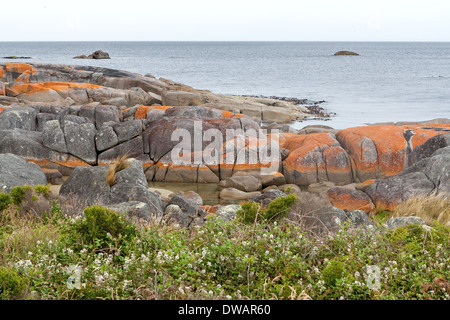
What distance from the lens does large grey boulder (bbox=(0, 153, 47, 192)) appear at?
12.5m

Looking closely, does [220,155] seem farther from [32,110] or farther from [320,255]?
[320,255]

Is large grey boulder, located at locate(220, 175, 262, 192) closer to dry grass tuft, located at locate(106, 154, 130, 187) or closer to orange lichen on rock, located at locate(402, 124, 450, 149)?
dry grass tuft, located at locate(106, 154, 130, 187)


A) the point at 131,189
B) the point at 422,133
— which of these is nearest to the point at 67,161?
the point at 131,189

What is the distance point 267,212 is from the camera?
8.40 metres

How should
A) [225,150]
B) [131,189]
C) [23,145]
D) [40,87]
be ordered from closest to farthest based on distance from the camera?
[131,189], [23,145], [225,150], [40,87]

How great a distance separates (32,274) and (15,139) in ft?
55.2

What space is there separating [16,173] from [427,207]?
38.8ft

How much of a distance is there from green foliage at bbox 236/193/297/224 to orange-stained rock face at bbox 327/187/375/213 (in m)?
6.86

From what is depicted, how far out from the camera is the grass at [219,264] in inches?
190

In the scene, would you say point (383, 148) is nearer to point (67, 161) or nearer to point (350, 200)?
point (350, 200)

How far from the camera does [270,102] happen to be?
42750mm

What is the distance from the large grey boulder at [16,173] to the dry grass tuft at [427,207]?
10.6 metres

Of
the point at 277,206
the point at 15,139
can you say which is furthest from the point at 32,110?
the point at 277,206
